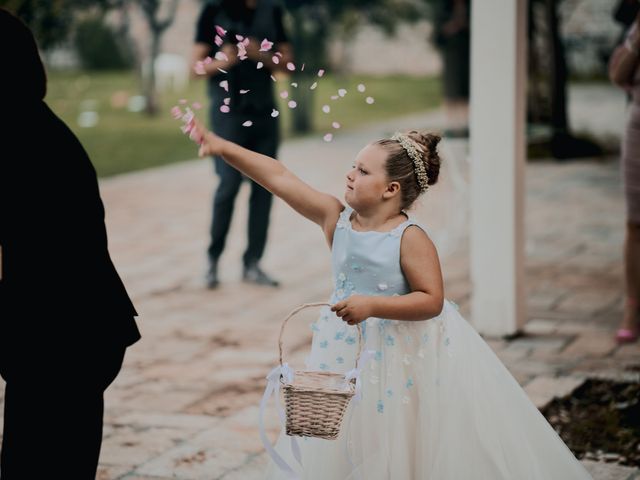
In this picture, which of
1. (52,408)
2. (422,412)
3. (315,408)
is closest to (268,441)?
(315,408)

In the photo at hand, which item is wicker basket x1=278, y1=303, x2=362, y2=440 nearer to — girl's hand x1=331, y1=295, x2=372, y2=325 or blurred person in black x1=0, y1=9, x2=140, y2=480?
girl's hand x1=331, y1=295, x2=372, y2=325

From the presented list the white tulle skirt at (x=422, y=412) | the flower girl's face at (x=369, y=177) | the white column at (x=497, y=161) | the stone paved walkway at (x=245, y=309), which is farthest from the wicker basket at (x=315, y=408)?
the white column at (x=497, y=161)

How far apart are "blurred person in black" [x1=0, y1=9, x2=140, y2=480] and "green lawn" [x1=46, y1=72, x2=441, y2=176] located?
34.2 ft

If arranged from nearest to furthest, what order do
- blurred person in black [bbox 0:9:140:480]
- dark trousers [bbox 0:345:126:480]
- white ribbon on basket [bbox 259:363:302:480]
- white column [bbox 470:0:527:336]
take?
blurred person in black [bbox 0:9:140:480], dark trousers [bbox 0:345:126:480], white ribbon on basket [bbox 259:363:302:480], white column [bbox 470:0:527:336]

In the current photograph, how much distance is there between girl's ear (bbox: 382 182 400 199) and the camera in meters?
3.42

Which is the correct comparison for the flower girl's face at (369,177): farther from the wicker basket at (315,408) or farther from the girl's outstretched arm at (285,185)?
the wicker basket at (315,408)

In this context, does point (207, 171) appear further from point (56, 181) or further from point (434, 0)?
point (56, 181)

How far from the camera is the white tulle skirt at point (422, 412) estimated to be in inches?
136

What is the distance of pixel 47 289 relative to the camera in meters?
3.04

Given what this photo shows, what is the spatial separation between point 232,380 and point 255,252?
7.07ft

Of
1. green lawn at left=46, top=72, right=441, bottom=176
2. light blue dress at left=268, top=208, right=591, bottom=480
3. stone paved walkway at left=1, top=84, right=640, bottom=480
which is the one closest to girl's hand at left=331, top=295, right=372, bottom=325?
light blue dress at left=268, top=208, right=591, bottom=480

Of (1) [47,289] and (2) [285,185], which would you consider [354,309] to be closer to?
(2) [285,185]

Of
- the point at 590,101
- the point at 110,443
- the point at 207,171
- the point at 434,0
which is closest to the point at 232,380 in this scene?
the point at 110,443

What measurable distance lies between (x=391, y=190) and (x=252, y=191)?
4095mm
